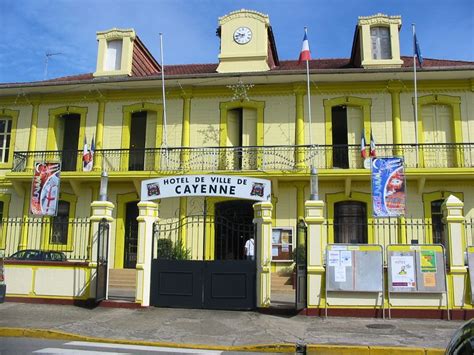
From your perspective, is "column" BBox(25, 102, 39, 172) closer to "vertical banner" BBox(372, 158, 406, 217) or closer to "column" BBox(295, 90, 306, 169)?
"column" BBox(295, 90, 306, 169)

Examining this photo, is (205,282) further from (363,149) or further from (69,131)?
(69,131)

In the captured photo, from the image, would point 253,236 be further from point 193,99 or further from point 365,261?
point 193,99

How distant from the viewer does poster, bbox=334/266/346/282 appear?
36.8 ft

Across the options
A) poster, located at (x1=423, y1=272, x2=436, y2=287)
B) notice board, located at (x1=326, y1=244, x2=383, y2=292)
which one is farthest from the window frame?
poster, located at (x1=423, y1=272, x2=436, y2=287)

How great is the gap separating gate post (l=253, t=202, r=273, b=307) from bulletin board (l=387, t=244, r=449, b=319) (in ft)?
8.85

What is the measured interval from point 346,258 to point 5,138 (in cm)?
1652

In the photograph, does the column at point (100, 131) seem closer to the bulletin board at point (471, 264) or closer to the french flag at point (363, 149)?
the french flag at point (363, 149)

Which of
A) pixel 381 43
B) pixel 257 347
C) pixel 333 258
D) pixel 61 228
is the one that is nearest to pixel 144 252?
pixel 333 258

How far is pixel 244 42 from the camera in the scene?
20562mm

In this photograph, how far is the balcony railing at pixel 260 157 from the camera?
60.7 feet

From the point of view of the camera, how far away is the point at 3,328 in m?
9.38

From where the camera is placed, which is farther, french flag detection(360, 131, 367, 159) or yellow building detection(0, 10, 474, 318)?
yellow building detection(0, 10, 474, 318)

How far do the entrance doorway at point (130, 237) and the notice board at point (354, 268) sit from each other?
1018 cm

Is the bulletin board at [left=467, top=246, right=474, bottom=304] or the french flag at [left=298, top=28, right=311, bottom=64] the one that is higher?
the french flag at [left=298, top=28, right=311, bottom=64]
